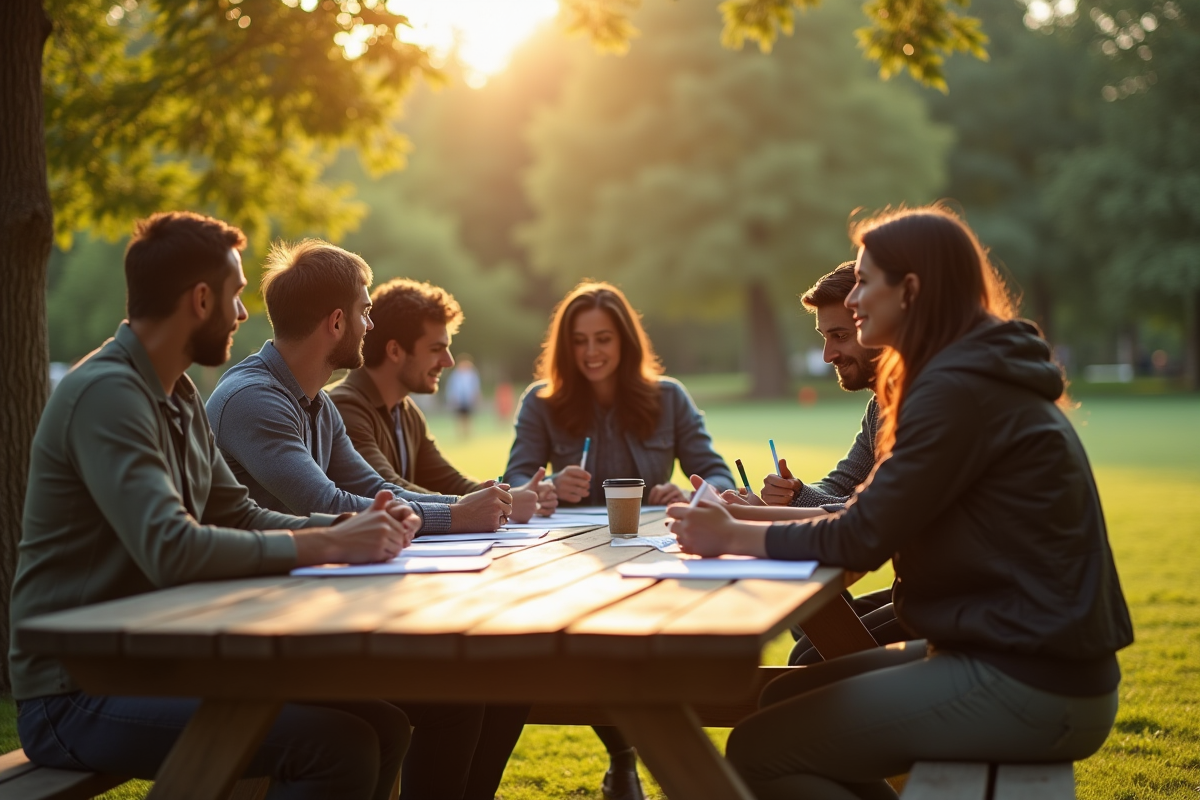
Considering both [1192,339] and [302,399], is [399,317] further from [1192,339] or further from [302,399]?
[1192,339]

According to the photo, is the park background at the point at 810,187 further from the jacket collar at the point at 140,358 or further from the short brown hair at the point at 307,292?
the jacket collar at the point at 140,358

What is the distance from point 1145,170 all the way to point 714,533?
131ft

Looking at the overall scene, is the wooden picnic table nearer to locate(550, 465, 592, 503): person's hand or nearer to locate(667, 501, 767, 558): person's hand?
locate(667, 501, 767, 558): person's hand

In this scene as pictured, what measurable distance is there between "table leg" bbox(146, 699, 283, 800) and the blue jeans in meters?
0.23

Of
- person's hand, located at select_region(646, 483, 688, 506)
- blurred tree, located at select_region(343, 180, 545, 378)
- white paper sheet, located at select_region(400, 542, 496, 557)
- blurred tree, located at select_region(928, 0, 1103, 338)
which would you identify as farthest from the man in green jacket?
blurred tree, located at select_region(928, 0, 1103, 338)

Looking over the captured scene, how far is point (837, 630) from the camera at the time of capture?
3.67 meters

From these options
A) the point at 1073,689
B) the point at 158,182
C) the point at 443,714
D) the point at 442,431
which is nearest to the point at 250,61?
the point at 158,182

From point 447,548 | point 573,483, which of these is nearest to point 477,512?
point 447,548

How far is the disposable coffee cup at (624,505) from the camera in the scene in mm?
3742

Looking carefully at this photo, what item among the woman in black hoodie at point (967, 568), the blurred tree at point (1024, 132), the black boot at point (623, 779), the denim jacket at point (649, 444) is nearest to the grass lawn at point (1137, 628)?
the black boot at point (623, 779)

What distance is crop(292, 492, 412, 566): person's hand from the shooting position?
2879 millimetres

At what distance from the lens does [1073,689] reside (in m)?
2.58

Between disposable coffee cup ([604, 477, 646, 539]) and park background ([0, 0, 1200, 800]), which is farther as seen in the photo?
park background ([0, 0, 1200, 800])

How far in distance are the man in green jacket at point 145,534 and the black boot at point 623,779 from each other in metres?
1.79
